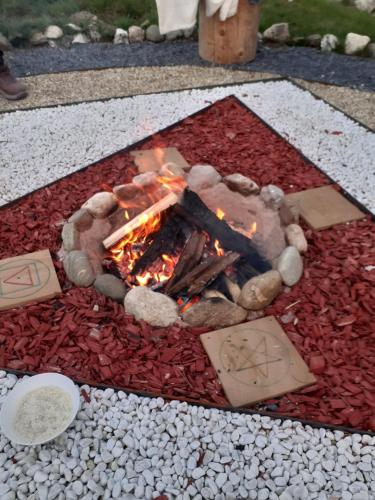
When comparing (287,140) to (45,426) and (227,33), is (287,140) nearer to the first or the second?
(227,33)

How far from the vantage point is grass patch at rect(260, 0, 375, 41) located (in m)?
8.62

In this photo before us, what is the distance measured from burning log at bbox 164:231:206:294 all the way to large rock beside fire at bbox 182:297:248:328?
1.02ft

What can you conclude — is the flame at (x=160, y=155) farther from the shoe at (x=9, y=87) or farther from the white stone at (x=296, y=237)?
the shoe at (x=9, y=87)

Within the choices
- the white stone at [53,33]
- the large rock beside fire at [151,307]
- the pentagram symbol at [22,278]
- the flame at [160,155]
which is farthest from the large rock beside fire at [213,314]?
the white stone at [53,33]

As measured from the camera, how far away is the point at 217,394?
106 inches

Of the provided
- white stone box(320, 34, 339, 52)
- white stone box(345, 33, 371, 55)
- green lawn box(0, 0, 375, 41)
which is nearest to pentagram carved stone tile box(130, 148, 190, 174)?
white stone box(320, 34, 339, 52)

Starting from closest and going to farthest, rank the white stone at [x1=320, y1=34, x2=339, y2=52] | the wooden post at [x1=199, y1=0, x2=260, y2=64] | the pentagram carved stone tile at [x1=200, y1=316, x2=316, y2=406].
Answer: the pentagram carved stone tile at [x1=200, y1=316, x2=316, y2=406]
the wooden post at [x1=199, y1=0, x2=260, y2=64]
the white stone at [x1=320, y1=34, x2=339, y2=52]

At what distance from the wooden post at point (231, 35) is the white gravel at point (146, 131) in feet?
3.63

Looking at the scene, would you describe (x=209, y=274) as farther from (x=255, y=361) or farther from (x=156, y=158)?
(x=156, y=158)

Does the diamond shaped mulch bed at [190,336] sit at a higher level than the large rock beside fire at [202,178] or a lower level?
lower

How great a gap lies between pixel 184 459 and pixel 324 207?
2.71 m

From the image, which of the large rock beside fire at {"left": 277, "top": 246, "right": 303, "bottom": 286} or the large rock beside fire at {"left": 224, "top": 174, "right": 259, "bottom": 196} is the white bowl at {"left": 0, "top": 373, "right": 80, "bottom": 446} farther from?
the large rock beside fire at {"left": 224, "top": 174, "right": 259, "bottom": 196}

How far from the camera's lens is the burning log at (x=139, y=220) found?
3551 millimetres

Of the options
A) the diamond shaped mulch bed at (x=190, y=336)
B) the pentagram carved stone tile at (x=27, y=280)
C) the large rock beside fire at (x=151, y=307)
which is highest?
the large rock beside fire at (x=151, y=307)
